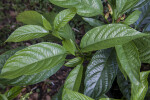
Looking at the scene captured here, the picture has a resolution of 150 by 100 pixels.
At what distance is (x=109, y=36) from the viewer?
0.76 meters

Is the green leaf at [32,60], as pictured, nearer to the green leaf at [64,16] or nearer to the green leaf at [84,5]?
the green leaf at [64,16]

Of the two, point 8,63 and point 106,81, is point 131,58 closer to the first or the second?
point 106,81

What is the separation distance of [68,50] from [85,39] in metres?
0.14

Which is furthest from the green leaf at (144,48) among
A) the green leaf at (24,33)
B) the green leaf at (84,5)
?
the green leaf at (24,33)

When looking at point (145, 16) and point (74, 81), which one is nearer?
point (74, 81)

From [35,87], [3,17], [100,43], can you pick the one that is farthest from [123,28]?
[3,17]

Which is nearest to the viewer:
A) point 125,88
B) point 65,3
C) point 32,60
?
point 32,60

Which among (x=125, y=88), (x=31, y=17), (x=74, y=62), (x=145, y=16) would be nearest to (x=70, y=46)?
(x=74, y=62)

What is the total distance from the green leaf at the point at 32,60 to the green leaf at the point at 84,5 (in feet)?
0.93

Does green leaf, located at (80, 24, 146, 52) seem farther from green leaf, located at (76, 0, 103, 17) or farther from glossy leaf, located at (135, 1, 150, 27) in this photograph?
glossy leaf, located at (135, 1, 150, 27)

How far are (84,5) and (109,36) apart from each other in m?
0.30

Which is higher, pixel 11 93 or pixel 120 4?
pixel 120 4

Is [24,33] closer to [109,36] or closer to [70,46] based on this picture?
[70,46]

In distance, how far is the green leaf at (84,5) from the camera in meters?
0.86
